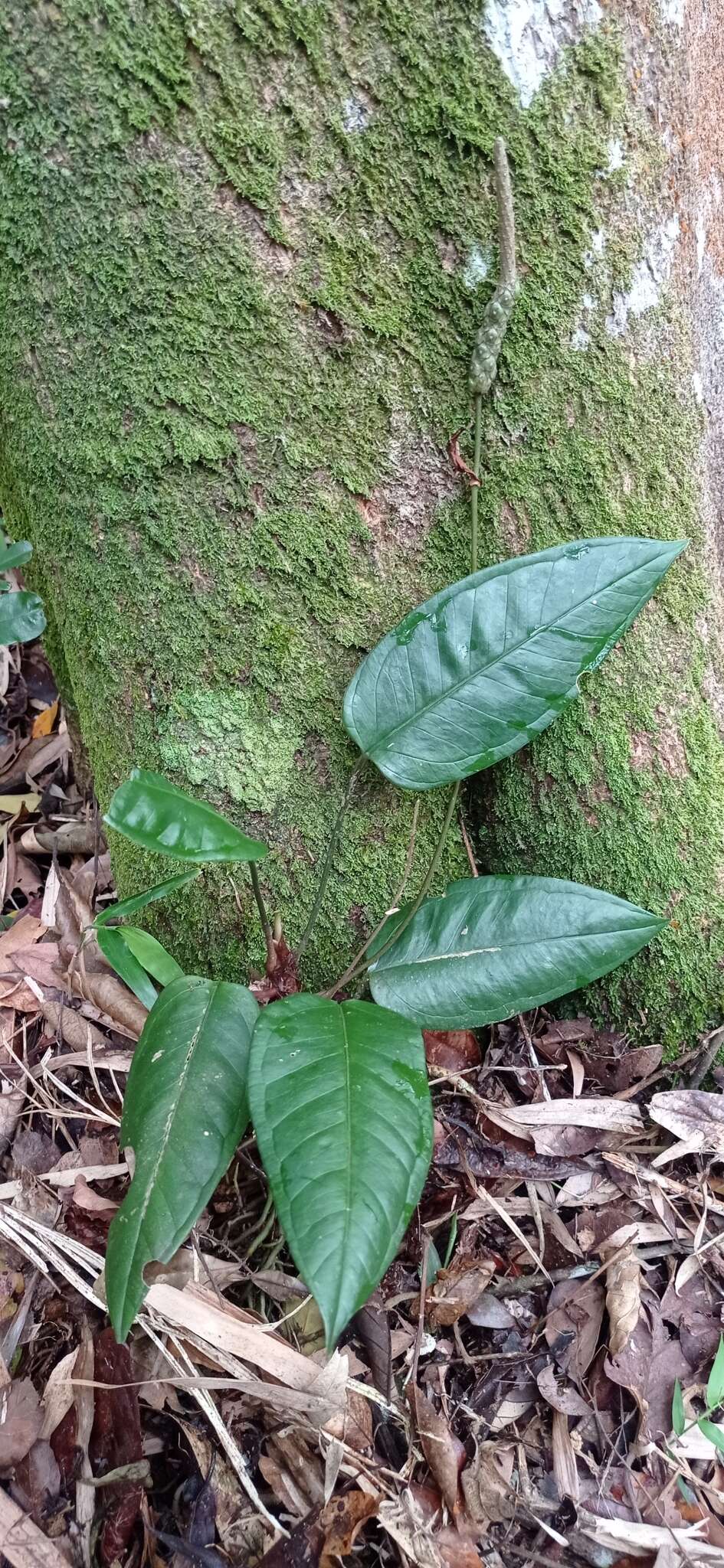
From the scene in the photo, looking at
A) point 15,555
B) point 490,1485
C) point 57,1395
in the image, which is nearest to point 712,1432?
point 490,1485

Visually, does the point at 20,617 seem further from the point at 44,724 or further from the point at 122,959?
the point at 44,724

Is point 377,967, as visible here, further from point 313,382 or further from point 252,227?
point 252,227

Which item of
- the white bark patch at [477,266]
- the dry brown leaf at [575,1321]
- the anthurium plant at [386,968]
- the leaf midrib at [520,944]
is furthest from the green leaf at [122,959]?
the white bark patch at [477,266]

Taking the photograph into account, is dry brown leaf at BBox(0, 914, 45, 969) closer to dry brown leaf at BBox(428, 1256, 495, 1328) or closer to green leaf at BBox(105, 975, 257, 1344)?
green leaf at BBox(105, 975, 257, 1344)

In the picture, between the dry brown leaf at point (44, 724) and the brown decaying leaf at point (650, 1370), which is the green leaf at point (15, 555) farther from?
the brown decaying leaf at point (650, 1370)

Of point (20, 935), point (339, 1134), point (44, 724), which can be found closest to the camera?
point (339, 1134)

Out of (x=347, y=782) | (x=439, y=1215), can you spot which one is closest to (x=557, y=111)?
(x=347, y=782)
